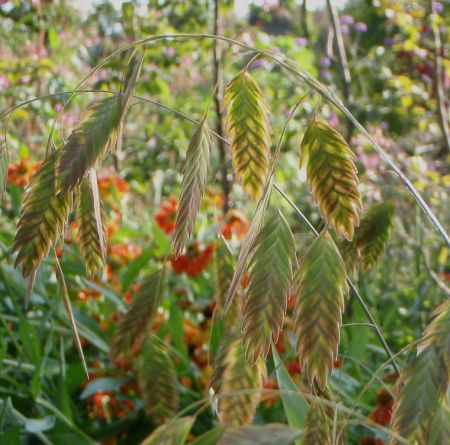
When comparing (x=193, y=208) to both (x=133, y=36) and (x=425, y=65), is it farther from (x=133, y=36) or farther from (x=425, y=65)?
(x=425, y=65)

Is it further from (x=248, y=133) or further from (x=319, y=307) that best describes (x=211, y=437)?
(x=248, y=133)

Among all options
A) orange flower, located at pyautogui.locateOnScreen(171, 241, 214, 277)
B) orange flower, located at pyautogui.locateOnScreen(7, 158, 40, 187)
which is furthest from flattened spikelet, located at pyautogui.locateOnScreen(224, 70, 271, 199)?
orange flower, located at pyautogui.locateOnScreen(7, 158, 40, 187)

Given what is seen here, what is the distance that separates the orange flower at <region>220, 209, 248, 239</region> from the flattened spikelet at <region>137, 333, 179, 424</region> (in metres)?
1.36

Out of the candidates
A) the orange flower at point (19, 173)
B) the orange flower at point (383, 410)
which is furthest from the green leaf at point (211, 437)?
the orange flower at point (19, 173)

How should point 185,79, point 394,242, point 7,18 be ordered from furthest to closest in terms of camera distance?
point 185,79 → point 7,18 → point 394,242

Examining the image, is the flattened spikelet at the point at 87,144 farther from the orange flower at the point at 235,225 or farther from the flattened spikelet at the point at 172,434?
the orange flower at the point at 235,225

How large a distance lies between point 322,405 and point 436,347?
17 centimetres

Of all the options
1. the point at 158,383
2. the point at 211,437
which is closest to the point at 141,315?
the point at 158,383

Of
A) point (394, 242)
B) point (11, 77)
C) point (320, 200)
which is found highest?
point (320, 200)

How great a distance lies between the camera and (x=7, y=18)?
5.15 meters

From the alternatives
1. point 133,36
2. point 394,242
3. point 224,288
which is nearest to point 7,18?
point 133,36

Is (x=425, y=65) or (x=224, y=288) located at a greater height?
(x=224, y=288)

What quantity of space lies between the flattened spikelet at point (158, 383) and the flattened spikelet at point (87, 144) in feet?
1.03

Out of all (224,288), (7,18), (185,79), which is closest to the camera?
(224,288)
